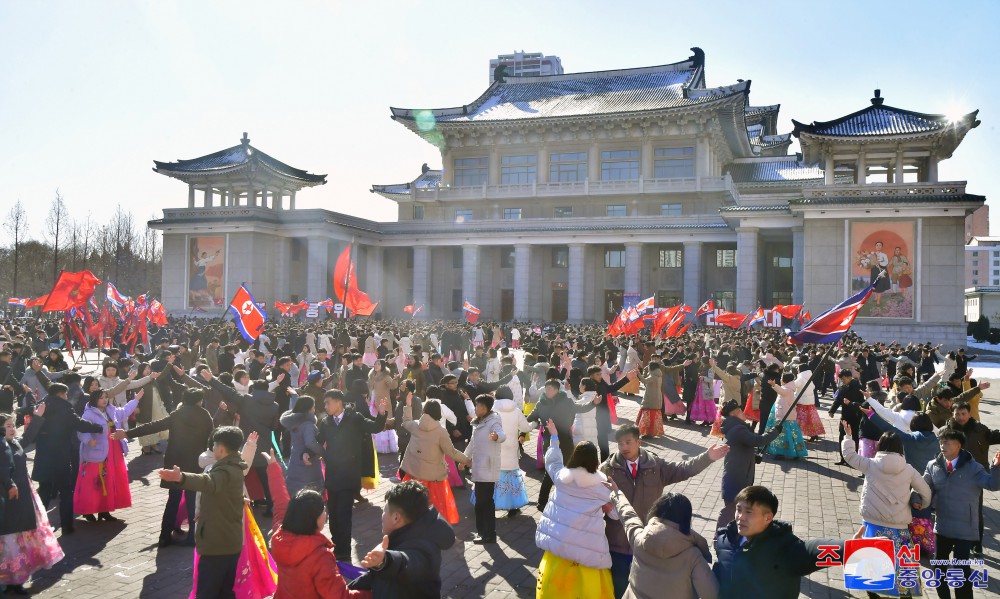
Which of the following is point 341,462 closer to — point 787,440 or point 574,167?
point 787,440

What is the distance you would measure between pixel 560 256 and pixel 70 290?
32.5 metres

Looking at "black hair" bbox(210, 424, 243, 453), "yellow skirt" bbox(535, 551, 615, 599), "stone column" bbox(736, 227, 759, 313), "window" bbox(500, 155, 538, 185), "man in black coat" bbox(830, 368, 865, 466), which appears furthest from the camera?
"window" bbox(500, 155, 538, 185)

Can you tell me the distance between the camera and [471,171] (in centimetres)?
5194

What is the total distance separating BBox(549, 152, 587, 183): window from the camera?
48.8 m

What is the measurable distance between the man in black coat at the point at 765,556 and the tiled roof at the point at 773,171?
148ft

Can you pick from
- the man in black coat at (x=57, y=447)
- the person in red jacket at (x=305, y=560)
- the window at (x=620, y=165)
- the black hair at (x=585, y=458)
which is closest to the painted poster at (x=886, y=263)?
the window at (x=620, y=165)

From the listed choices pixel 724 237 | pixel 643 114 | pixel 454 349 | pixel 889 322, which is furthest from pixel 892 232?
pixel 454 349

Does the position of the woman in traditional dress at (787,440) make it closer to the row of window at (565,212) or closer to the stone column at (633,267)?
the stone column at (633,267)

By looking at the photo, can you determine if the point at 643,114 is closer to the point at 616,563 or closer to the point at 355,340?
the point at 355,340

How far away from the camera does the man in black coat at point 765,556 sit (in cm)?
386

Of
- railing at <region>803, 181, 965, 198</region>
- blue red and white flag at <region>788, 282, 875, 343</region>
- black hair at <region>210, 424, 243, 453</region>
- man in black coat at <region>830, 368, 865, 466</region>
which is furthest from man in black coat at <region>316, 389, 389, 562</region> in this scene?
railing at <region>803, 181, 965, 198</region>

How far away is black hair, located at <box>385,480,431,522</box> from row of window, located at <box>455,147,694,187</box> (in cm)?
4429

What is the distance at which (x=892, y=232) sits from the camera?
1251 inches

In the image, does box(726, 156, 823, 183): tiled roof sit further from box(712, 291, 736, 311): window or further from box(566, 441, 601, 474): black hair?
box(566, 441, 601, 474): black hair
